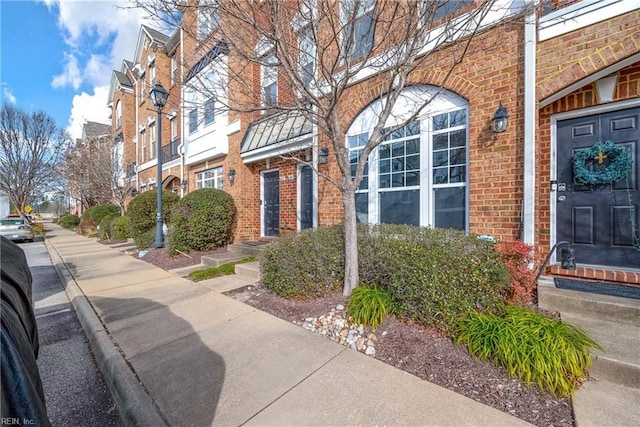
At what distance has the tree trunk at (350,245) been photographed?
392 centimetres

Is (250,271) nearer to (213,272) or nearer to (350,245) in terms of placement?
(213,272)

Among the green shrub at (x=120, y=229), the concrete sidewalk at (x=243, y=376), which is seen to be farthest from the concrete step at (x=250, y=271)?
the green shrub at (x=120, y=229)

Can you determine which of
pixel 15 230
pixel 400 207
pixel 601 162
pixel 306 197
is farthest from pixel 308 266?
pixel 15 230

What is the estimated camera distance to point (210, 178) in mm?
11039

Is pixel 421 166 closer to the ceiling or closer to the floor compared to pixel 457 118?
closer to the floor

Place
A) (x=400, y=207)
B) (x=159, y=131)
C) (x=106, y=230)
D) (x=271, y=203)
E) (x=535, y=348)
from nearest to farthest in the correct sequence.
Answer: (x=535, y=348)
(x=400, y=207)
(x=159, y=131)
(x=271, y=203)
(x=106, y=230)

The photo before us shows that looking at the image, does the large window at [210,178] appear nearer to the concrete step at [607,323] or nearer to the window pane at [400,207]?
the window pane at [400,207]

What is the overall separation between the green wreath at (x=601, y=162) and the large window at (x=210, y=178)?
31.9 feet

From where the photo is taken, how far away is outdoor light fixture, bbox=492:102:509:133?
4.15 meters

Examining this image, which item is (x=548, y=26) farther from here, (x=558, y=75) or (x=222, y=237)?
(x=222, y=237)

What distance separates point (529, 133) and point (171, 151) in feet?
46.1

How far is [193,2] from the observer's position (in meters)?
3.60

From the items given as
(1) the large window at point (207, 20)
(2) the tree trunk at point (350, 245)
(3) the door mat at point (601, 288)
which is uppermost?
(1) the large window at point (207, 20)

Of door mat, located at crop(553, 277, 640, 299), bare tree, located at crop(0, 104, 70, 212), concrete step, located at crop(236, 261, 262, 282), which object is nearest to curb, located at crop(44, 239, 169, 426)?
concrete step, located at crop(236, 261, 262, 282)
